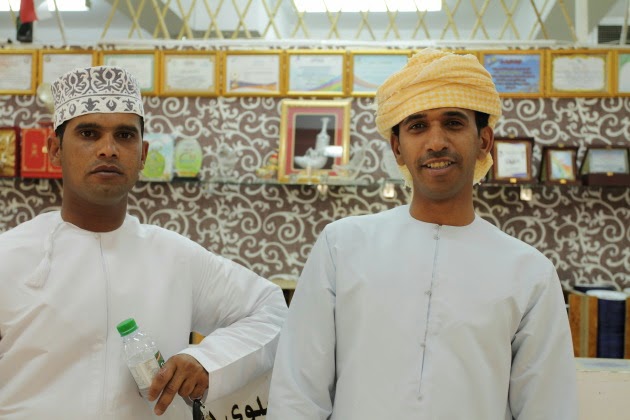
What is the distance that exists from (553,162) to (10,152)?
270 cm

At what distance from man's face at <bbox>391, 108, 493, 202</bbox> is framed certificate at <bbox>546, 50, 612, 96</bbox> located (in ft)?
6.08

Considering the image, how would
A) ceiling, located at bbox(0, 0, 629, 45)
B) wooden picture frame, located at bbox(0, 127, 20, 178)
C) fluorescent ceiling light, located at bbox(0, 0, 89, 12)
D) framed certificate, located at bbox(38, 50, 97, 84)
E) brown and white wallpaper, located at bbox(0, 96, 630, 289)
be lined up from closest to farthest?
brown and white wallpaper, located at bbox(0, 96, 630, 289) → wooden picture frame, located at bbox(0, 127, 20, 178) → framed certificate, located at bbox(38, 50, 97, 84) → ceiling, located at bbox(0, 0, 629, 45) → fluorescent ceiling light, located at bbox(0, 0, 89, 12)

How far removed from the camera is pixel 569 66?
2.98 m

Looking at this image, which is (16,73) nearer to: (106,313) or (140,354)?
(106,313)

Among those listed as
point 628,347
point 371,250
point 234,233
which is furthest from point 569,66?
point 371,250

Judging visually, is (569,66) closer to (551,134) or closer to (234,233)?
(551,134)

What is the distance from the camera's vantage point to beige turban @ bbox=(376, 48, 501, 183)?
1.32m

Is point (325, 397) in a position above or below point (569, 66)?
below

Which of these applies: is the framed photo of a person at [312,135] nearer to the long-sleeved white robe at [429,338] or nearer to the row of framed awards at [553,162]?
the row of framed awards at [553,162]

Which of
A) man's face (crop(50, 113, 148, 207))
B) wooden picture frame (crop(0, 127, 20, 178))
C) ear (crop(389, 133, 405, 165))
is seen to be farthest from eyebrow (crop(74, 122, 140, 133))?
wooden picture frame (crop(0, 127, 20, 178))

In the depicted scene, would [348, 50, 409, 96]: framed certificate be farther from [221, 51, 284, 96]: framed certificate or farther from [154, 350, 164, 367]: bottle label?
[154, 350, 164, 367]: bottle label

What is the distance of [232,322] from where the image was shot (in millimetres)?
1564

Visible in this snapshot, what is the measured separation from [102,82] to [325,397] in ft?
2.97

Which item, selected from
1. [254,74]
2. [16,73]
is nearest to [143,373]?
[254,74]
